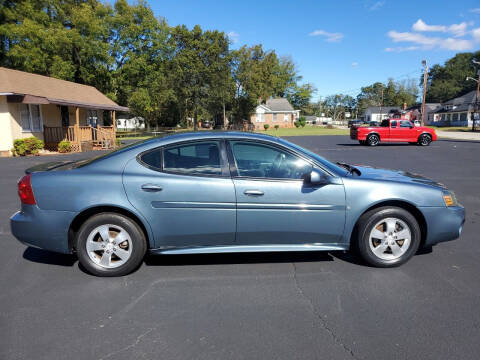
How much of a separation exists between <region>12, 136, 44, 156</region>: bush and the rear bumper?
15663 mm

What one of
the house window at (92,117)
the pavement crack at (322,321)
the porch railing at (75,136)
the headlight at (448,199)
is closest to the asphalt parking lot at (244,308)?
the pavement crack at (322,321)

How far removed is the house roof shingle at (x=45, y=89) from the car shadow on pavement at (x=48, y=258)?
586 inches

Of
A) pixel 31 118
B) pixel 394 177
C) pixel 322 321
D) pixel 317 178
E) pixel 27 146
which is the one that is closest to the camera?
pixel 322 321

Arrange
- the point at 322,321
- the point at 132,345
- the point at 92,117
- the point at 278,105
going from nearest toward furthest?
the point at 132,345 → the point at 322,321 → the point at 92,117 → the point at 278,105

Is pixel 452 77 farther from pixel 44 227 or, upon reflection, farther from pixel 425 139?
pixel 44 227

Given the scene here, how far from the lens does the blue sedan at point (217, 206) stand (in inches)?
139

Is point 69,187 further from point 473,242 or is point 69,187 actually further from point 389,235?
point 473,242

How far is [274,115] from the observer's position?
66.2 m

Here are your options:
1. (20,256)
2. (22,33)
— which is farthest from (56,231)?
(22,33)

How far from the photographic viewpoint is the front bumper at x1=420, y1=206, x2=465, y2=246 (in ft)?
12.4

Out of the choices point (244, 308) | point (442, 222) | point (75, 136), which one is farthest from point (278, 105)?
point (244, 308)

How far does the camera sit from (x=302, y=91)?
92000mm

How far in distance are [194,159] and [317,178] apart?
4.42 feet

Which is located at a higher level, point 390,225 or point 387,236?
point 390,225
